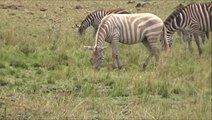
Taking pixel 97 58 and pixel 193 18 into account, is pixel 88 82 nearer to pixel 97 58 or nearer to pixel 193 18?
pixel 97 58

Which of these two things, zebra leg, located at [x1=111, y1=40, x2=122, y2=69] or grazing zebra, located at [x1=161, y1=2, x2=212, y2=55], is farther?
grazing zebra, located at [x1=161, y1=2, x2=212, y2=55]

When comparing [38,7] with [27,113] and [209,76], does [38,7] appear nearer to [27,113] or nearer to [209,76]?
[27,113]

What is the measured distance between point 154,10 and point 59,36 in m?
9.16

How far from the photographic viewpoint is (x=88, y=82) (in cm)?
862

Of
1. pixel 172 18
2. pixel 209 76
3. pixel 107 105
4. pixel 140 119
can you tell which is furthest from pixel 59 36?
pixel 209 76

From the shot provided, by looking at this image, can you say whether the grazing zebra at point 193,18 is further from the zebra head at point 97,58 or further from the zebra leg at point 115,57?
the zebra head at point 97,58

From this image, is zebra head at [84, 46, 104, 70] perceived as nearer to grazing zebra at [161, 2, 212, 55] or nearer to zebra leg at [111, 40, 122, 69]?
zebra leg at [111, 40, 122, 69]

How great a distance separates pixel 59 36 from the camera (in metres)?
14.0

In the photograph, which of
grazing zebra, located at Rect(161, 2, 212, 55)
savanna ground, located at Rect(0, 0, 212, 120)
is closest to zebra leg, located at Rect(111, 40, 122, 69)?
savanna ground, located at Rect(0, 0, 212, 120)

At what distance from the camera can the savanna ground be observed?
5208 mm

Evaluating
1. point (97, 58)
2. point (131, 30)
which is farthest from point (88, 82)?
point (131, 30)

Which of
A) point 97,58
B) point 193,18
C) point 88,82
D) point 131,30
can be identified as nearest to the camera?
point 88,82

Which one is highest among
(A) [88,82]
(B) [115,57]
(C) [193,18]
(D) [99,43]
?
(C) [193,18]

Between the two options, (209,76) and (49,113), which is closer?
(209,76)
